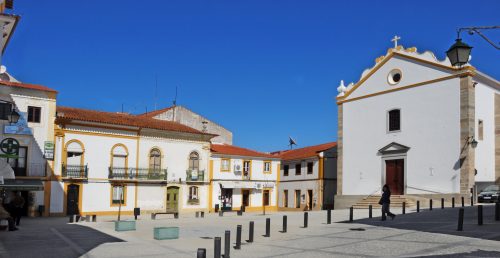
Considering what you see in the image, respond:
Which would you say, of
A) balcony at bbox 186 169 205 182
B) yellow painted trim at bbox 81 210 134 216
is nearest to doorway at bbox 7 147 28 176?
yellow painted trim at bbox 81 210 134 216

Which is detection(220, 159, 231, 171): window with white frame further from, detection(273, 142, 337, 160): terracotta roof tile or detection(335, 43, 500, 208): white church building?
detection(335, 43, 500, 208): white church building

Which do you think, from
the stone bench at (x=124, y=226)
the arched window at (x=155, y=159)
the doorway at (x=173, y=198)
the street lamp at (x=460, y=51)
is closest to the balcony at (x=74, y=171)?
the arched window at (x=155, y=159)

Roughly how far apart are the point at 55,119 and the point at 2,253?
2040cm

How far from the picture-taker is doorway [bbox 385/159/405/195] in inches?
1320

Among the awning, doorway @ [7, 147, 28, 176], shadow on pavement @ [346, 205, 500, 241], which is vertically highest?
doorway @ [7, 147, 28, 176]

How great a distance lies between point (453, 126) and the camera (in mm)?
30484

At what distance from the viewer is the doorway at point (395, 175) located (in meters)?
33.5

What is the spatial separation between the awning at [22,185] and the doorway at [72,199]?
2364 mm

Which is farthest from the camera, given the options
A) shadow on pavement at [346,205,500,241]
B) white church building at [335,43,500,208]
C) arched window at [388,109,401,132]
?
arched window at [388,109,401,132]

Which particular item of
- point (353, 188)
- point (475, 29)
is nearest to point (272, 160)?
point (353, 188)

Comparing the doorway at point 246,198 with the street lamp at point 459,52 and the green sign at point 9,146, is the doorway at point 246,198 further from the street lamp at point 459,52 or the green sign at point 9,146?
the street lamp at point 459,52

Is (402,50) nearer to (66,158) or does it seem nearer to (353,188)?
(353,188)

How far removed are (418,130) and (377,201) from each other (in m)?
5.34

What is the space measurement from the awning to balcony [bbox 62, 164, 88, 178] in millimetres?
1957
